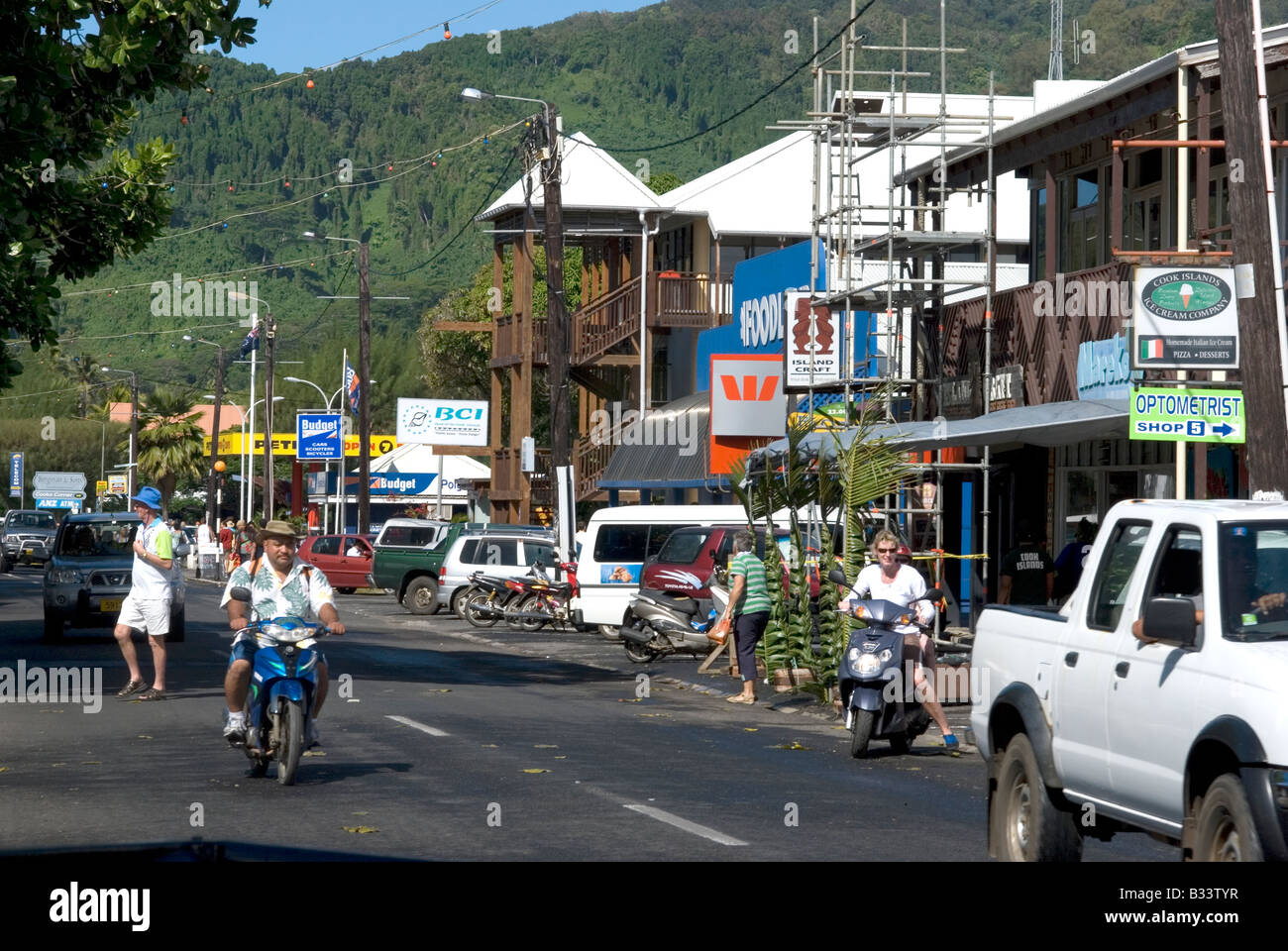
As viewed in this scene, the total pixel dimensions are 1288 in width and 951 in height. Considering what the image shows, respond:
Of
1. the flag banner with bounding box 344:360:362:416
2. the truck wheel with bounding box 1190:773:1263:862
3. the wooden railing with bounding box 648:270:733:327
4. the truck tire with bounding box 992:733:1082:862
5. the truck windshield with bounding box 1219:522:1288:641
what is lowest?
the truck tire with bounding box 992:733:1082:862

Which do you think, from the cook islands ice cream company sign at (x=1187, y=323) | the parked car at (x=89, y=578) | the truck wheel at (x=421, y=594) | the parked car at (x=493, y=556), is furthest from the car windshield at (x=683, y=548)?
the cook islands ice cream company sign at (x=1187, y=323)

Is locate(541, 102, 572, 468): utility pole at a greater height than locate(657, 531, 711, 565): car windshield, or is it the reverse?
locate(541, 102, 572, 468): utility pole

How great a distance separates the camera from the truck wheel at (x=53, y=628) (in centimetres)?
2632

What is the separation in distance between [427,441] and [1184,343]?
45941 mm

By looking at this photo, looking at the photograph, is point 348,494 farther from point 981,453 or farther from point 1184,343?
point 1184,343

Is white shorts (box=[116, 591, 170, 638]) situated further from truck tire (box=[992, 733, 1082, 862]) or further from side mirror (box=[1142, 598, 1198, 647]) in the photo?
side mirror (box=[1142, 598, 1198, 647])

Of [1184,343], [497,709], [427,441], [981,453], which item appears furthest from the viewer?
[427,441]

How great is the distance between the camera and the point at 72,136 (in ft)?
60.4

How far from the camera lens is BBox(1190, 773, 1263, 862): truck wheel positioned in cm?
641

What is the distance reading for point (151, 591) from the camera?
1791 centimetres

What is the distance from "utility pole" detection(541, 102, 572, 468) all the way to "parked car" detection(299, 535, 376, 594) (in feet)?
50.6

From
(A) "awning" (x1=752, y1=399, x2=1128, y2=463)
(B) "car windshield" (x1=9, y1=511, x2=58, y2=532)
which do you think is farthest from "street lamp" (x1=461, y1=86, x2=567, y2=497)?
(B) "car windshield" (x1=9, y1=511, x2=58, y2=532)

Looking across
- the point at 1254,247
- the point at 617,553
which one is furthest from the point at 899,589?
the point at 617,553
